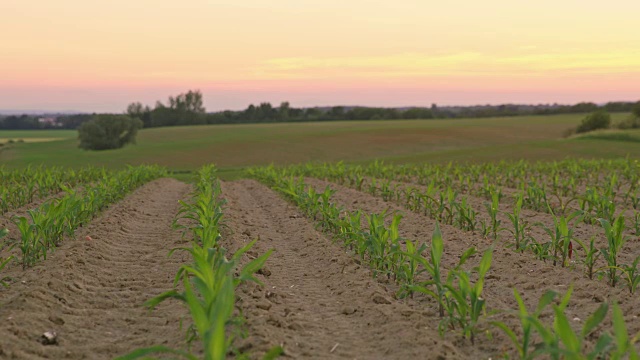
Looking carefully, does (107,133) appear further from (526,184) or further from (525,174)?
(526,184)

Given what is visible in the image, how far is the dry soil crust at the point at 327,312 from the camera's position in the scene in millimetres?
5008

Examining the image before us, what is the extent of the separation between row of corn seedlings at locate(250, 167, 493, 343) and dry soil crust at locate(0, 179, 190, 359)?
2312 mm

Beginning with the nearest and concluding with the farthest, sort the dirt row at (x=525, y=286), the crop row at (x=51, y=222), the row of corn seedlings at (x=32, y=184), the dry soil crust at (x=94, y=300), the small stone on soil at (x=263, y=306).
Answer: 1. the dry soil crust at (x=94, y=300)
2. the dirt row at (x=525, y=286)
3. the small stone on soil at (x=263, y=306)
4. the crop row at (x=51, y=222)
5. the row of corn seedlings at (x=32, y=184)

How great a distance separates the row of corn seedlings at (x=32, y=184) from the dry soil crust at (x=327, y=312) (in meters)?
4.57

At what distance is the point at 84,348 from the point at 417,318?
9.70 ft

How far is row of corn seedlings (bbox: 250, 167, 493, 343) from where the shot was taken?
5.05 meters

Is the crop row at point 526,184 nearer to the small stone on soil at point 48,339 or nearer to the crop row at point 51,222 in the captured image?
the crop row at point 51,222

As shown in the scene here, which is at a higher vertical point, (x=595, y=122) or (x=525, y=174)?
(x=595, y=122)

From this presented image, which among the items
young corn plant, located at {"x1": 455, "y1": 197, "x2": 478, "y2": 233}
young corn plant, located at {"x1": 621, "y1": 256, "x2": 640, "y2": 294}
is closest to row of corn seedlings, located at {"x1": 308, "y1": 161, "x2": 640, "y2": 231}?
young corn plant, located at {"x1": 455, "y1": 197, "x2": 478, "y2": 233}

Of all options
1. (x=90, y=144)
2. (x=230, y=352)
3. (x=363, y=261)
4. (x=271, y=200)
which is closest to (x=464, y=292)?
(x=230, y=352)

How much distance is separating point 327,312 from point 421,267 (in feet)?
7.25

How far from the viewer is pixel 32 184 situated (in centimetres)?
1570

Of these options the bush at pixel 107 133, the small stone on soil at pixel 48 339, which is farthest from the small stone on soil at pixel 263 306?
the bush at pixel 107 133

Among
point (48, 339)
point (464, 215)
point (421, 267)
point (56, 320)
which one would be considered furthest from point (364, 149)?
point (48, 339)
